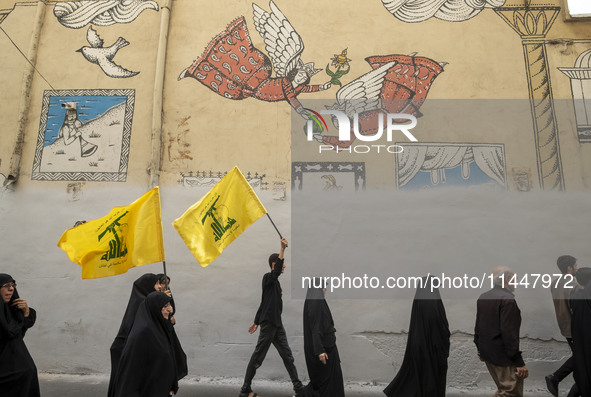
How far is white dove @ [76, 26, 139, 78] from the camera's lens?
7.62 m

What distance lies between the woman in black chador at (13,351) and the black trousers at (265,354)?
6.91 ft

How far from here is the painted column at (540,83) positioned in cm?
702

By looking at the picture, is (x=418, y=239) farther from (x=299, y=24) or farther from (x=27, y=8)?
(x=27, y=8)

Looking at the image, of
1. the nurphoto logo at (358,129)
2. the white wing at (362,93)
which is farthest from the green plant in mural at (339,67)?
the nurphoto logo at (358,129)

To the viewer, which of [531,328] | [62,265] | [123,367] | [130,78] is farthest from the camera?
[130,78]

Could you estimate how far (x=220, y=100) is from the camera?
744 cm

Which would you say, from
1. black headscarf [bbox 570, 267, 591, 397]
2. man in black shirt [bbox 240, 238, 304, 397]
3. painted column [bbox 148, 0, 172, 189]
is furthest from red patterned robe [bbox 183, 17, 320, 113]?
black headscarf [bbox 570, 267, 591, 397]

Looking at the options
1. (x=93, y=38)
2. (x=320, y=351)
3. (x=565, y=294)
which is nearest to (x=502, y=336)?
(x=565, y=294)

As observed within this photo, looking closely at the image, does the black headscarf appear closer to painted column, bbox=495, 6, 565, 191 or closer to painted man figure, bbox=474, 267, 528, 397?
painted man figure, bbox=474, 267, 528, 397

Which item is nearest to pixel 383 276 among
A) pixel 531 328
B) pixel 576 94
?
pixel 531 328

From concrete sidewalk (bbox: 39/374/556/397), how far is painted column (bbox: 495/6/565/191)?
299 centimetres

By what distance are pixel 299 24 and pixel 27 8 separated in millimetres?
4411

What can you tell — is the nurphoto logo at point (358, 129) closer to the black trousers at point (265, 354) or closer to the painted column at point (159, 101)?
the painted column at point (159, 101)

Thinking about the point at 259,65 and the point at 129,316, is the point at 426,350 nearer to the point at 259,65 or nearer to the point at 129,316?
the point at 129,316
